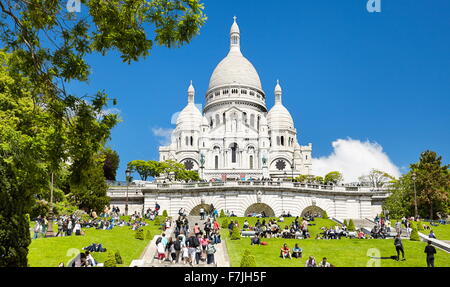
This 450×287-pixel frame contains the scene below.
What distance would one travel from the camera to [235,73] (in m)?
119

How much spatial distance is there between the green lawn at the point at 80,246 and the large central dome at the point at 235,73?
89.7m

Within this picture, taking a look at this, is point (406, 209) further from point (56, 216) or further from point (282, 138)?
point (282, 138)

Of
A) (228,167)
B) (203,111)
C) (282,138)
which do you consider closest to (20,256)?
(228,167)

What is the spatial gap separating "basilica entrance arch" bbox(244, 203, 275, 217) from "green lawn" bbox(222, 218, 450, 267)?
1725 centimetres

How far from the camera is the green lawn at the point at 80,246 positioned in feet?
67.8

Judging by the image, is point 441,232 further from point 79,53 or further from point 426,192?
point 79,53

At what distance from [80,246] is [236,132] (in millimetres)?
80662

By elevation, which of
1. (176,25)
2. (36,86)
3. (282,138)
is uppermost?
(282,138)

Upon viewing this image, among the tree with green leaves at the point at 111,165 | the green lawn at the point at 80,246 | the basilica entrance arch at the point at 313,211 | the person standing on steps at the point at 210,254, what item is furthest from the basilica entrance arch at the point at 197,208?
the tree with green leaves at the point at 111,165

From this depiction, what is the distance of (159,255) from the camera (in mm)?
21516

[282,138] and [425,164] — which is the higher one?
[282,138]

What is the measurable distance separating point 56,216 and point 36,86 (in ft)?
88.2

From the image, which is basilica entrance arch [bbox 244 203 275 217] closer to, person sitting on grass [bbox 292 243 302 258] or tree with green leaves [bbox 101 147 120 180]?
person sitting on grass [bbox 292 243 302 258]

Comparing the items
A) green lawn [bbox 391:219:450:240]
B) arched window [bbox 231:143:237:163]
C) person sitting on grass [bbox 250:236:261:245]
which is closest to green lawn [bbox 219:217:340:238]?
green lawn [bbox 391:219:450:240]
